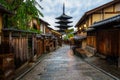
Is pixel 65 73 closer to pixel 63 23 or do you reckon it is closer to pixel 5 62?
pixel 5 62

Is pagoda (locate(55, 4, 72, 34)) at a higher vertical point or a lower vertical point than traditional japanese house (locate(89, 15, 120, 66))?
higher

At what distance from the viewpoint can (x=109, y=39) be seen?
1805 centimetres

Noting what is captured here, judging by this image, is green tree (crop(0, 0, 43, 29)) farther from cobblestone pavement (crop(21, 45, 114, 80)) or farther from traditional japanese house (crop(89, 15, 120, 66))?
traditional japanese house (crop(89, 15, 120, 66))

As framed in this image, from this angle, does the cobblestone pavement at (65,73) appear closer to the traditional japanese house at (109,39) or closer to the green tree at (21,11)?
the traditional japanese house at (109,39)

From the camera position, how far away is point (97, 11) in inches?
1032

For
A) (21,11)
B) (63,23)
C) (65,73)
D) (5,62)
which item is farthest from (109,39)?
(63,23)

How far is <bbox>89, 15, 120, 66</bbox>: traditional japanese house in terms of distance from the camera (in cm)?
1538

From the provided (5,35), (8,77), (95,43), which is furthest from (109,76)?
(95,43)

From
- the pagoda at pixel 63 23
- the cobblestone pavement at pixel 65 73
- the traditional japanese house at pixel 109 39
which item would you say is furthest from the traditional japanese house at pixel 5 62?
the pagoda at pixel 63 23

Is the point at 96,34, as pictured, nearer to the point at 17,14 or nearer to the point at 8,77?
the point at 17,14

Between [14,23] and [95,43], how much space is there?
11282mm

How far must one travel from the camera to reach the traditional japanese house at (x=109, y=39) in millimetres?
15375

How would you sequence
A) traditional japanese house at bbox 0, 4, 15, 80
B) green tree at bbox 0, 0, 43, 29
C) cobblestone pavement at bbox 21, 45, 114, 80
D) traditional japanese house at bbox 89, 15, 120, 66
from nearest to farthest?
traditional japanese house at bbox 0, 4, 15, 80
cobblestone pavement at bbox 21, 45, 114, 80
traditional japanese house at bbox 89, 15, 120, 66
green tree at bbox 0, 0, 43, 29

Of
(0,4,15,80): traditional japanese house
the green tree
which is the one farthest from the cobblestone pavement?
the green tree
